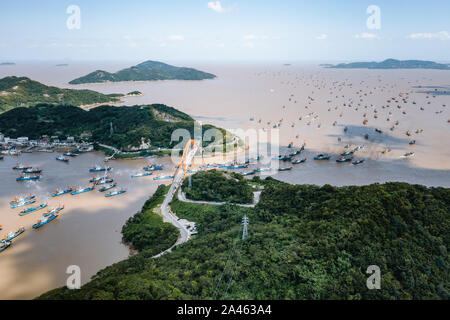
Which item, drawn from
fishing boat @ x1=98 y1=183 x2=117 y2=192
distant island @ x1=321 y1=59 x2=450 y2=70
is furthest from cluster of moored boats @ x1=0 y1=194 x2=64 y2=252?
distant island @ x1=321 y1=59 x2=450 y2=70

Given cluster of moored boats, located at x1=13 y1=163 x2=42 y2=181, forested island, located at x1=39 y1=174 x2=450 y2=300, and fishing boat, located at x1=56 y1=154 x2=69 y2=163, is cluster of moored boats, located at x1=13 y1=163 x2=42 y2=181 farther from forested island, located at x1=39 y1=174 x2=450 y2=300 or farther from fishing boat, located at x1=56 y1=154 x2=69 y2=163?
forested island, located at x1=39 y1=174 x2=450 y2=300

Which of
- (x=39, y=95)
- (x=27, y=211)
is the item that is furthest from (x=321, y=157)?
(x=39, y=95)

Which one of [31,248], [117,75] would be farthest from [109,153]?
[117,75]

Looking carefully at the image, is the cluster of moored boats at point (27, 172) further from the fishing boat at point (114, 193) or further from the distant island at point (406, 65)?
the distant island at point (406, 65)

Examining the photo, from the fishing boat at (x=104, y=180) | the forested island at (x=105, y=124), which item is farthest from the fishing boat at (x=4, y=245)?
the forested island at (x=105, y=124)

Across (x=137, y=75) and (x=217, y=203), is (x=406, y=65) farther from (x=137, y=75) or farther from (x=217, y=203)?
(x=217, y=203)

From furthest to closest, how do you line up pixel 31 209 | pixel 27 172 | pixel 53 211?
pixel 27 172, pixel 31 209, pixel 53 211

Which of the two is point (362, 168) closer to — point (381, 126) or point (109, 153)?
point (381, 126)
